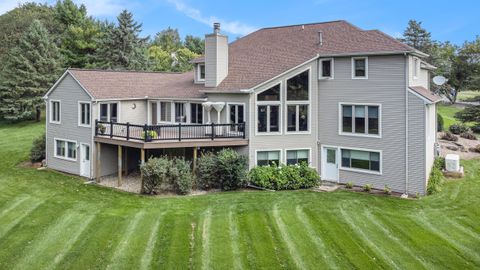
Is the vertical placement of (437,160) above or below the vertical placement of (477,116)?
below

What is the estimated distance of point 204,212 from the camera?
16.0 meters

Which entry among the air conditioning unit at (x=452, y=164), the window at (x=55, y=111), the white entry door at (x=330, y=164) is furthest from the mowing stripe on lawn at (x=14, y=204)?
the air conditioning unit at (x=452, y=164)

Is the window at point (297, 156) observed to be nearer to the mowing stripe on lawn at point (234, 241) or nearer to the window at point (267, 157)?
the window at point (267, 157)

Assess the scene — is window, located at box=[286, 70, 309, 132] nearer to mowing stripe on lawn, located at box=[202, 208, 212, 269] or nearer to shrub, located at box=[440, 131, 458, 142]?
mowing stripe on lawn, located at box=[202, 208, 212, 269]

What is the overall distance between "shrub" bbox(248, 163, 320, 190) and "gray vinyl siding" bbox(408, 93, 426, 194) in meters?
4.39

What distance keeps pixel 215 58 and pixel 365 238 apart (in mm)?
13520

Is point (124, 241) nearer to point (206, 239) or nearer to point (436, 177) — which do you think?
point (206, 239)

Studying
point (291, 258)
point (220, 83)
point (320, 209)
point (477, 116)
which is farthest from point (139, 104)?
point (477, 116)

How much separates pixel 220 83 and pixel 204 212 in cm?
916

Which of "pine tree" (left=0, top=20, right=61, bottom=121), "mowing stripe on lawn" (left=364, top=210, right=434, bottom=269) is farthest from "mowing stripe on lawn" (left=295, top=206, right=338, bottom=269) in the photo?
"pine tree" (left=0, top=20, right=61, bottom=121)

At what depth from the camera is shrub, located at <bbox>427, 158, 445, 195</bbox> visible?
1912 centimetres

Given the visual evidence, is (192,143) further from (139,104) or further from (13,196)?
(13,196)

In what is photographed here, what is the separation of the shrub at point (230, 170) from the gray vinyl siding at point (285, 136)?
1.26 metres

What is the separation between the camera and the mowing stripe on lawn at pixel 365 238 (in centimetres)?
1198
